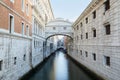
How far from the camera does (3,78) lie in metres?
7.70

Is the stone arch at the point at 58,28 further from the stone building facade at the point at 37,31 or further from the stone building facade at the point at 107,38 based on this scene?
the stone building facade at the point at 107,38

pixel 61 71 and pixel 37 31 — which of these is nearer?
pixel 61 71

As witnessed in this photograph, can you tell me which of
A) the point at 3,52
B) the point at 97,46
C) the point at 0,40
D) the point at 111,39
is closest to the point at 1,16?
the point at 0,40

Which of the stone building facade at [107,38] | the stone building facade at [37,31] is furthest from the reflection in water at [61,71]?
the stone building facade at [107,38]

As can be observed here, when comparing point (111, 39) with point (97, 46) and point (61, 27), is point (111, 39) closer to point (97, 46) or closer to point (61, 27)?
point (97, 46)

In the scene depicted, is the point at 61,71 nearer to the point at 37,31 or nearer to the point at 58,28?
the point at 37,31

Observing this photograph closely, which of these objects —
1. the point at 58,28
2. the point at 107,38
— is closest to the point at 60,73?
the point at 107,38

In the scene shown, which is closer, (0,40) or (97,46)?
(0,40)

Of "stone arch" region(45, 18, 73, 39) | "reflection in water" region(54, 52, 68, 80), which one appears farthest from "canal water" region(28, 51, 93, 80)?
"stone arch" region(45, 18, 73, 39)

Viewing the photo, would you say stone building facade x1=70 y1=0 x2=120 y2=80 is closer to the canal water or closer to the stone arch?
the canal water

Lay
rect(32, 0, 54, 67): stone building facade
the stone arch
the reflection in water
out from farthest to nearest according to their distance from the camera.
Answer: the stone arch < rect(32, 0, 54, 67): stone building facade < the reflection in water

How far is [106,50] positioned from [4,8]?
7664 millimetres

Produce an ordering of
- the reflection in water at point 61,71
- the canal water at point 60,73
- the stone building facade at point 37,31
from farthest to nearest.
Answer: the stone building facade at point 37,31
the reflection in water at point 61,71
the canal water at point 60,73

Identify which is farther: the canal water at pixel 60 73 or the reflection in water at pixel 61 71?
the reflection in water at pixel 61 71
